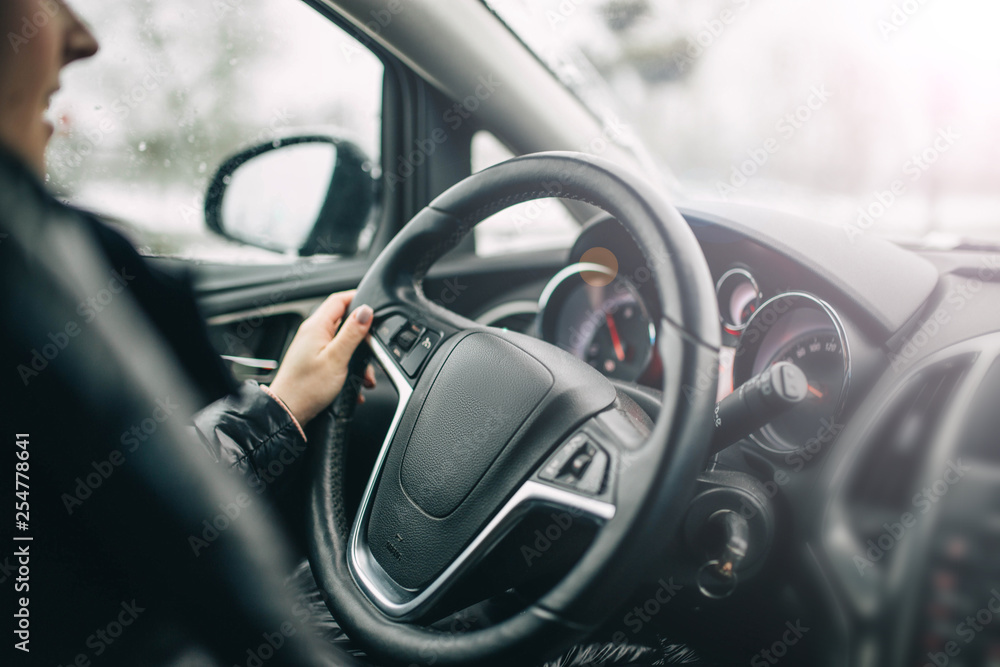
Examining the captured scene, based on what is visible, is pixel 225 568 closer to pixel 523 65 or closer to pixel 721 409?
pixel 721 409

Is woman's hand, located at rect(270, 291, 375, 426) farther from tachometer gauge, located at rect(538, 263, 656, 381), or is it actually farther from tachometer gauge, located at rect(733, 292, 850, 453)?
tachometer gauge, located at rect(733, 292, 850, 453)

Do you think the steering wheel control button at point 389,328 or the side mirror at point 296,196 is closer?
the steering wheel control button at point 389,328

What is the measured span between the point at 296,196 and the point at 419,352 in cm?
135

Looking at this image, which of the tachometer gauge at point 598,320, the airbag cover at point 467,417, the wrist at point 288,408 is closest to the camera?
the airbag cover at point 467,417

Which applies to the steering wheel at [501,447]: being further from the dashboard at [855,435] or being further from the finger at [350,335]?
the dashboard at [855,435]

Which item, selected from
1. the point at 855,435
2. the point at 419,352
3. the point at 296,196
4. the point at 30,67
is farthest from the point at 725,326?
the point at 296,196

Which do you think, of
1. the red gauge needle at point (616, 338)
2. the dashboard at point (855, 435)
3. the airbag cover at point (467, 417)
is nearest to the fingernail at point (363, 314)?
the airbag cover at point (467, 417)

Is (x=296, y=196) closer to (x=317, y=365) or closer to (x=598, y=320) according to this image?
(x=598, y=320)

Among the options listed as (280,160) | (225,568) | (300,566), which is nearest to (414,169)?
(280,160)

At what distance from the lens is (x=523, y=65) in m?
2.01

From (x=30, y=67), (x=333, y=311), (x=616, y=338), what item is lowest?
(x=616, y=338)

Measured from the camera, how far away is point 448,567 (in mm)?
1096

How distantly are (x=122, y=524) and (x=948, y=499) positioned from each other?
3.89ft

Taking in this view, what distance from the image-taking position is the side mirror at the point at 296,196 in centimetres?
230
